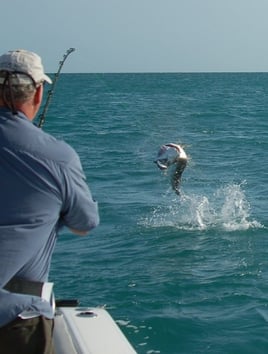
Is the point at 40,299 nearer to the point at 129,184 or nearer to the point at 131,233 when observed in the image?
the point at 131,233

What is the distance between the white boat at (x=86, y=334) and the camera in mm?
3338

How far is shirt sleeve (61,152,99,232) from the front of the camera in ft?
8.02

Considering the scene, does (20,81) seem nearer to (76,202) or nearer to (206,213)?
(76,202)

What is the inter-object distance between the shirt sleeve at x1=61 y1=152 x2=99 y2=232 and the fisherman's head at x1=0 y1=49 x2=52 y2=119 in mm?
253

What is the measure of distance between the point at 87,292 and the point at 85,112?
31553 millimetres

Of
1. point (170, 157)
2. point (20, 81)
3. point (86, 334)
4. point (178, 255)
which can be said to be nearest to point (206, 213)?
point (170, 157)

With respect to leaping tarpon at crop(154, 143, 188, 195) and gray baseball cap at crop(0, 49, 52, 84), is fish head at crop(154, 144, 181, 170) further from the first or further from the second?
gray baseball cap at crop(0, 49, 52, 84)

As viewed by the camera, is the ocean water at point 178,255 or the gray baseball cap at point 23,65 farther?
the ocean water at point 178,255

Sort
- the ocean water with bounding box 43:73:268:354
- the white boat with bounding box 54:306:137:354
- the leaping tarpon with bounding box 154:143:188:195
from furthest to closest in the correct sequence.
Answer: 1. the leaping tarpon with bounding box 154:143:188:195
2. the ocean water with bounding box 43:73:268:354
3. the white boat with bounding box 54:306:137:354

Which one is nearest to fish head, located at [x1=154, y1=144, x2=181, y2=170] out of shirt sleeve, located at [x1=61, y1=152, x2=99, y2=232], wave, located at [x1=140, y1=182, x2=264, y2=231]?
wave, located at [x1=140, y1=182, x2=264, y2=231]

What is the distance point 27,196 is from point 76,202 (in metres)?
0.18

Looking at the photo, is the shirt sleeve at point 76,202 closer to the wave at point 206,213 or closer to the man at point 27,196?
the man at point 27,196

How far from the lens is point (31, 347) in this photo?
Answer: 258 cm

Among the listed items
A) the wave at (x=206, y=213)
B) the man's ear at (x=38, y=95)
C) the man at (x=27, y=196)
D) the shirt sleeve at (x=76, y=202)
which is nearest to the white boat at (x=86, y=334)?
the man at (x=27, y=196)
